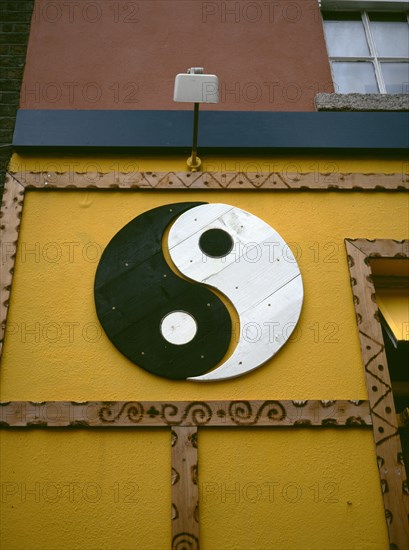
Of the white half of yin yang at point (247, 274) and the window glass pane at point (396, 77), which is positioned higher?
the window glass pane at point (396, 77)

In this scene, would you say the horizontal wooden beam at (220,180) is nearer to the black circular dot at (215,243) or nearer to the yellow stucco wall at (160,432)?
the yellow stucco wall at (160,432)

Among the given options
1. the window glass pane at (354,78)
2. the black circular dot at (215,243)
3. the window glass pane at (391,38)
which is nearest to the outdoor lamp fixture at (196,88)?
the black circular dot at (215,243)

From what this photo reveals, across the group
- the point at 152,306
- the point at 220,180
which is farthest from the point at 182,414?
the point at 220,180

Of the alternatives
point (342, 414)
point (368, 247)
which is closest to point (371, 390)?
point (342, 414)

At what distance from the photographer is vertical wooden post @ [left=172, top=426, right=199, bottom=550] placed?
236cm

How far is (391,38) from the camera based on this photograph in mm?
4211

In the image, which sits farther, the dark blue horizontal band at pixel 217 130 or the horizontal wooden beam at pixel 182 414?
the dark blue horizontal band at pixel 217 130

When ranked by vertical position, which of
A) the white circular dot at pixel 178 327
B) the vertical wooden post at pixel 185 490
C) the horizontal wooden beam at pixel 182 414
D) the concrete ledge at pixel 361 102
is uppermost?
the concrete ledge at pixel 361 102

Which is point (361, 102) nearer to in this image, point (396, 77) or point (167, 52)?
point (396, 77)

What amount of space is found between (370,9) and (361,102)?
1.34 metres

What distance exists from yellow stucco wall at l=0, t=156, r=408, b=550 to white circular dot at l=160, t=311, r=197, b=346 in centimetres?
24

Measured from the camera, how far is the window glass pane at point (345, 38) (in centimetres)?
408

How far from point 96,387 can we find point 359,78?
3090 mm

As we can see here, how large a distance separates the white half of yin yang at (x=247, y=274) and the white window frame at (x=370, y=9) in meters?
1.88
